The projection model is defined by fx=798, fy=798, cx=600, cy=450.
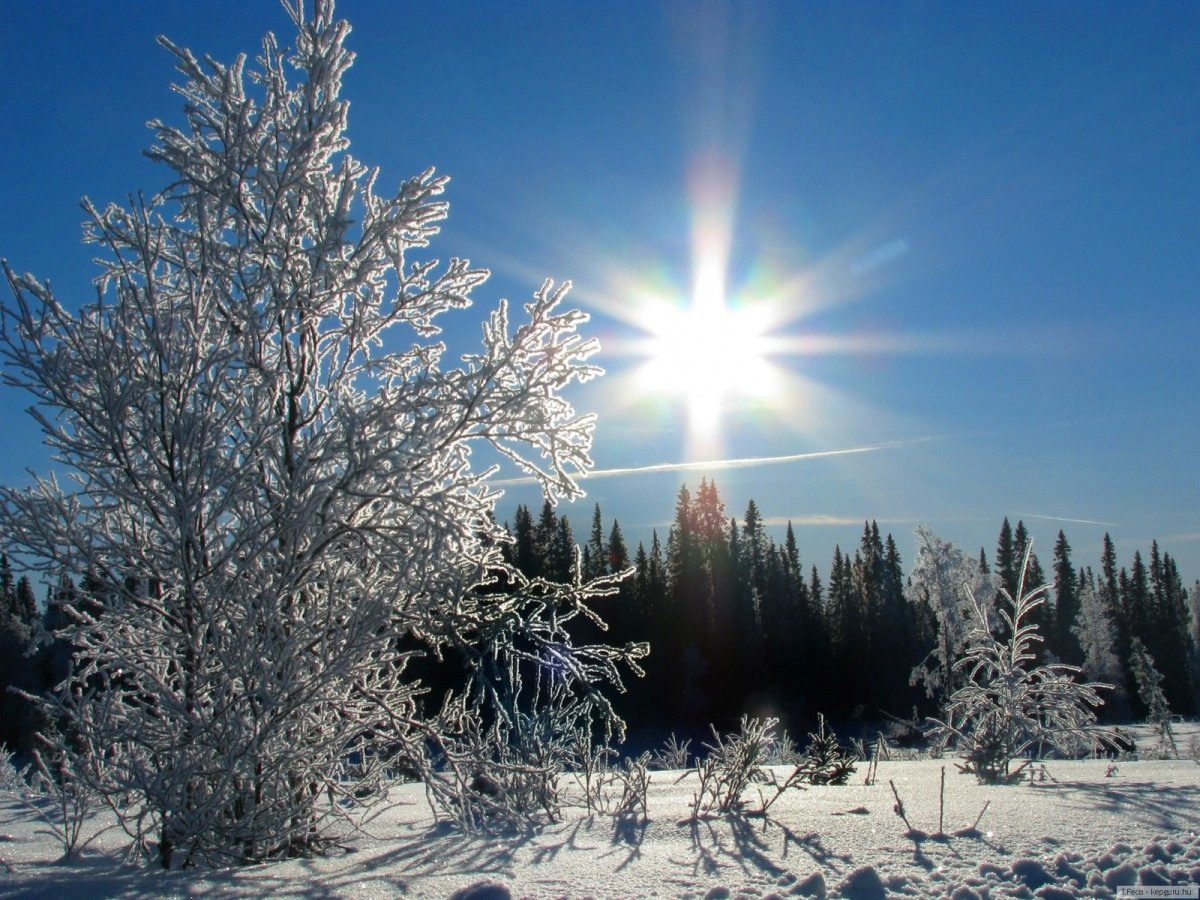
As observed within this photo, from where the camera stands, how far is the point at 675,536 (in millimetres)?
58156

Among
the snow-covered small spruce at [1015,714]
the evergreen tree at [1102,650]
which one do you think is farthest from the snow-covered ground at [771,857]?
the evergreen tree at [1102,650]

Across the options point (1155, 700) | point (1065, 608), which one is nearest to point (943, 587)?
point (1155, 700)

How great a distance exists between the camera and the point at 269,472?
4891mm

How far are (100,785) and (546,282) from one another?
3.77m

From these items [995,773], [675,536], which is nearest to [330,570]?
[995,773]

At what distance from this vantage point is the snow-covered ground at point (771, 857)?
10.6 feet

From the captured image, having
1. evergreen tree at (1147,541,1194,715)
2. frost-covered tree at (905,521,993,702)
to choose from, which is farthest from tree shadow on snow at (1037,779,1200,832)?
evergreen tree at (1147,541,1194,715)

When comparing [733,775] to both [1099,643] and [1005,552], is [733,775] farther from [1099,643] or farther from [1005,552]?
[1005,552]

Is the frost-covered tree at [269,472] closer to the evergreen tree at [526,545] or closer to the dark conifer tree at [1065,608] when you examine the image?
the evergreen tree at [526,545]

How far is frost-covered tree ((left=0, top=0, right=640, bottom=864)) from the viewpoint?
420 cm

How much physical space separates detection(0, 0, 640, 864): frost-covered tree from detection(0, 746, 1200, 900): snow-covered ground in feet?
1.91

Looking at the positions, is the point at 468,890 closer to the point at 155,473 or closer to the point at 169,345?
the point at 155,473

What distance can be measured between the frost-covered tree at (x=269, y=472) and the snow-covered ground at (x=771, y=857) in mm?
583

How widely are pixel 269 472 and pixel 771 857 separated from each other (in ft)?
11.6
